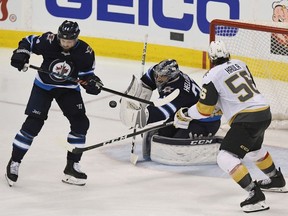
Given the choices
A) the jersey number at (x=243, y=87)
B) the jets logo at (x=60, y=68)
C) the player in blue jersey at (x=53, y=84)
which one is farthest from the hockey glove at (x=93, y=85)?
the jersey number at (x=243, y=87)

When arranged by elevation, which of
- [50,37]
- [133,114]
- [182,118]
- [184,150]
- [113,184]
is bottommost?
[113,184]

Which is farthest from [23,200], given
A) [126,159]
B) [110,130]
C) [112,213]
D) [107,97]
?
[107,97]

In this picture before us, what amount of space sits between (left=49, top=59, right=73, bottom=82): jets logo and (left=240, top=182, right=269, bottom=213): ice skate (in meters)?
1.32

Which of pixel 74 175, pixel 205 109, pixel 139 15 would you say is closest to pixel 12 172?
pixel 74 175

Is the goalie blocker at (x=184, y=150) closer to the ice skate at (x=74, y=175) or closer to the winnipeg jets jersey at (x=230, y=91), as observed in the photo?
the ice skate at (x=74, y=175)

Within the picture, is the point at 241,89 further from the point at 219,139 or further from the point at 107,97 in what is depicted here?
the point at 107,97

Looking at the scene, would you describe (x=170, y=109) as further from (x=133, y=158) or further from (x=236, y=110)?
(x=236, y=110)

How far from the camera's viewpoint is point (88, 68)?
615cm

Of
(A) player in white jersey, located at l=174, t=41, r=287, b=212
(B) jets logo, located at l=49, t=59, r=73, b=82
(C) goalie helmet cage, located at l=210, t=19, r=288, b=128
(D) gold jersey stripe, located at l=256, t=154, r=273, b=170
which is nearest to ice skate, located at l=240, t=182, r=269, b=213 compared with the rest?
(A) player in white jersey, located at l=174, t=41, r=287, b=212

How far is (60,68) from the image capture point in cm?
612

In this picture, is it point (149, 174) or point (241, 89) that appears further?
point (149, 174)

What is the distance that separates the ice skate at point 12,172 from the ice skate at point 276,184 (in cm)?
145

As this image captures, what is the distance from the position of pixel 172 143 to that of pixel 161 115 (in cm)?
21

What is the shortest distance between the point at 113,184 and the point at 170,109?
24.3 inches
